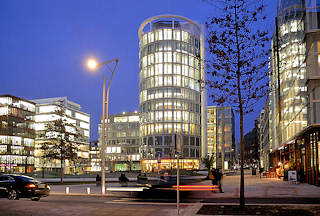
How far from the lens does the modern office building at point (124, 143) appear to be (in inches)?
5244

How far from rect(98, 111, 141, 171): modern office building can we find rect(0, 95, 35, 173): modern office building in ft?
94.8

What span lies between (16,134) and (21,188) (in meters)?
101

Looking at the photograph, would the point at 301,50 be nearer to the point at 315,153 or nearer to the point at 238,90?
the point at 315,153

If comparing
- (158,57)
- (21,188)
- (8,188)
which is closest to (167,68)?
(158,57)

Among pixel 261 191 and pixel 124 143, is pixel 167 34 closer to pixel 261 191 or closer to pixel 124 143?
pixel 124 143

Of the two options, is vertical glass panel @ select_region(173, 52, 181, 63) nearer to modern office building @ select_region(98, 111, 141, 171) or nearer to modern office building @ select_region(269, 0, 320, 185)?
modern office building @ select_region(98, 111, 141, 171)

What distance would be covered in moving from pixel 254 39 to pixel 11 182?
13.6 m

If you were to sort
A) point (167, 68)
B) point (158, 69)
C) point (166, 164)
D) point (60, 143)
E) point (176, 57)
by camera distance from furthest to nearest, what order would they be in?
point (176, 57)
point (158, 69)
point (167, 68)
point (166, 164)
point (60, 143)

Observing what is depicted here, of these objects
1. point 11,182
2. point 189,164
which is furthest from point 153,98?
point 11,182

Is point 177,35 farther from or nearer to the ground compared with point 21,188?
farther from the ground

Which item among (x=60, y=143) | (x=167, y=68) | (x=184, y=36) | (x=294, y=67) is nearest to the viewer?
(x=294, y=67)

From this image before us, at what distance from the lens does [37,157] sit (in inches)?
5133

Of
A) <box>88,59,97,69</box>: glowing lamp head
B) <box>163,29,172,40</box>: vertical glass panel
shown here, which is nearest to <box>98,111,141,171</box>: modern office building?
<box>163,29,172,40</box>: vertical glass panel

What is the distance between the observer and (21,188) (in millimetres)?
17984
